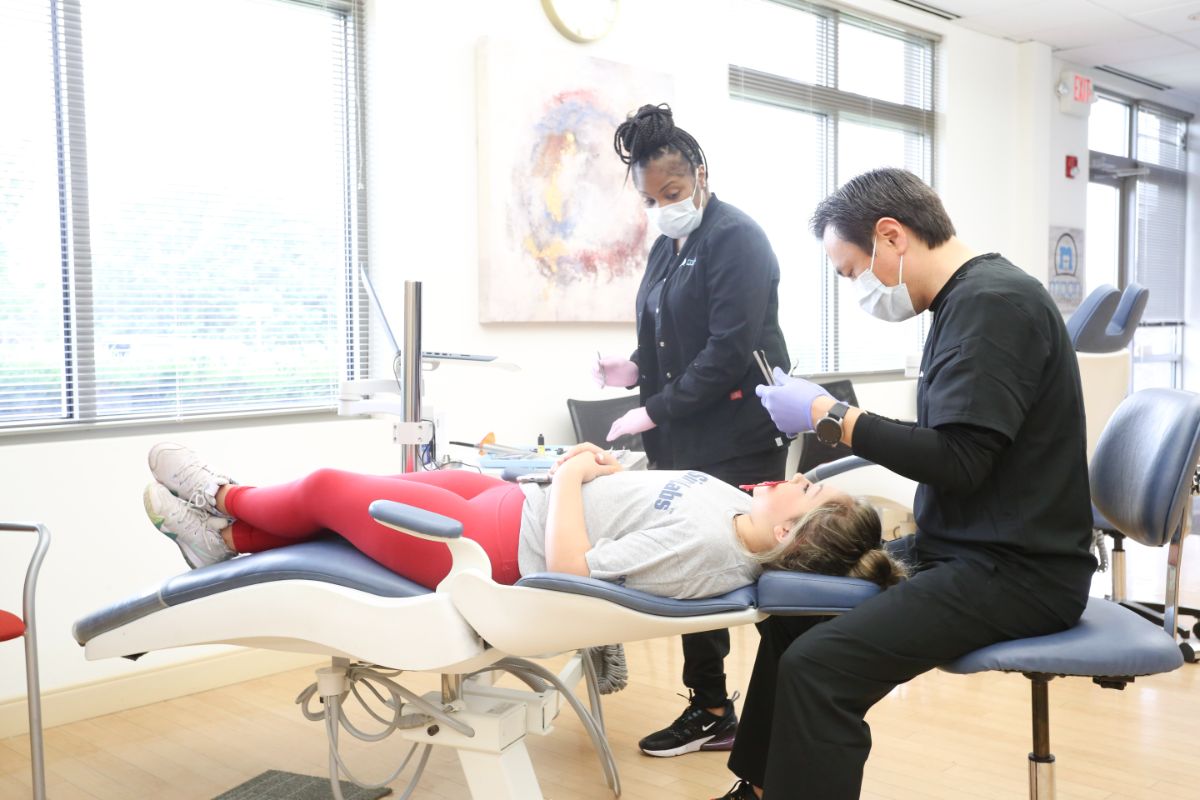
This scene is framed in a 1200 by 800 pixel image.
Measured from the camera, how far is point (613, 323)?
13.4 feet

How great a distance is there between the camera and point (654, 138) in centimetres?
239

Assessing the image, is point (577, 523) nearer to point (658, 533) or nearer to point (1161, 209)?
point (658, 533)

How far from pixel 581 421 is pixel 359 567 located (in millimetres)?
2004

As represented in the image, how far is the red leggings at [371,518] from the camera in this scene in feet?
6.08

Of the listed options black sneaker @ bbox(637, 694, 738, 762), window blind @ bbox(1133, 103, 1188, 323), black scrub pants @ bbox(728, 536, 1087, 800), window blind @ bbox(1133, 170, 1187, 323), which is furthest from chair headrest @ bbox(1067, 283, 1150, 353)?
window blind @ bbox(1133, 170, 1187, 323)

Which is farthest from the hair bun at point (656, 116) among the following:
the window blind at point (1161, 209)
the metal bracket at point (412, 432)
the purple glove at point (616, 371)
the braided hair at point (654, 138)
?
the window blind at point (1161, 209)

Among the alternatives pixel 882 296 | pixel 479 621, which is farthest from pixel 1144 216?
pixel 479 621

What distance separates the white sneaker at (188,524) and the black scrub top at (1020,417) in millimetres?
1292

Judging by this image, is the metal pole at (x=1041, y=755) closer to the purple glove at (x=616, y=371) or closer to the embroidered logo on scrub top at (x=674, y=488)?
the embroidered logo on scrub top at (x=674, y=488)

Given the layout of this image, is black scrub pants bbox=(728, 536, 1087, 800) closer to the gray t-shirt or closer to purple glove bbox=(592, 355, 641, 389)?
the gray t-shirt

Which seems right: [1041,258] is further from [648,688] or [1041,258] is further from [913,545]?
[913,545]

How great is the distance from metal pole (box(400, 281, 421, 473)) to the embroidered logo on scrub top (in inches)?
30.8

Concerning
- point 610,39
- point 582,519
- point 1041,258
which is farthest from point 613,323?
point 1041,258

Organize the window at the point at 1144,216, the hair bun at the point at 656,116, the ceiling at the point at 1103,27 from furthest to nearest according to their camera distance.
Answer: the window at the point at 1144,216, the ceiling at the point at 1103,27, the hair bun at the point at 656,116
